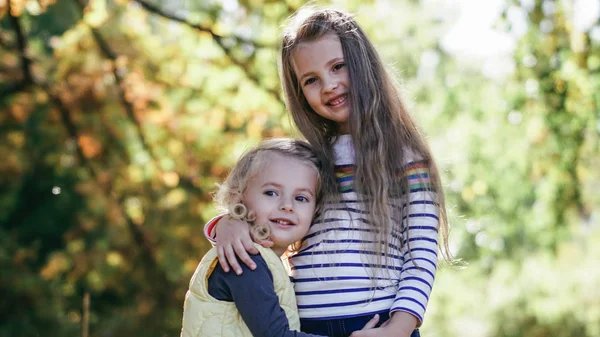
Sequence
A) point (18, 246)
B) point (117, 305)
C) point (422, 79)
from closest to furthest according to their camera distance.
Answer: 1. point (18, 246)
2. point (117, 305)
3. point (422, 79)

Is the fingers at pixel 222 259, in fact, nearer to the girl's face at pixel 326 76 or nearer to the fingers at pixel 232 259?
the fingers at pixel 232 259

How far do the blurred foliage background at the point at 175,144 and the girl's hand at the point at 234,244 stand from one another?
2708 millimetres

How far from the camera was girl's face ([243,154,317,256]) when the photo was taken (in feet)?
7.52

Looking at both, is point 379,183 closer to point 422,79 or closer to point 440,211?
point 440,211

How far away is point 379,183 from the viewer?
2371mm

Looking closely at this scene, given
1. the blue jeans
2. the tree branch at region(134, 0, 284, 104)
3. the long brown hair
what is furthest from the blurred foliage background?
the blue jeans

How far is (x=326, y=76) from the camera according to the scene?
2.50m

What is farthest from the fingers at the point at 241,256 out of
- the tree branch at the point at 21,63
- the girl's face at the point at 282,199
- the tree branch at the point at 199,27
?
the tree branch at the point at 21,63

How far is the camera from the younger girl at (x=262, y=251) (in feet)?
6.98

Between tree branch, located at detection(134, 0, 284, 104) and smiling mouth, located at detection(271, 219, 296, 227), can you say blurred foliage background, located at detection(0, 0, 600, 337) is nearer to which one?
tree branch, located at detection(134, 0, 284, 104)

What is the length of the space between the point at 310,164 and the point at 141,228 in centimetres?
511

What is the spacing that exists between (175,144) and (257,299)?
5103 mm

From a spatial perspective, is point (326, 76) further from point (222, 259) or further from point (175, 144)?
point (175, 144)

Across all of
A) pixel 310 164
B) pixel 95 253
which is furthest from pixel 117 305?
pixel 310 164
